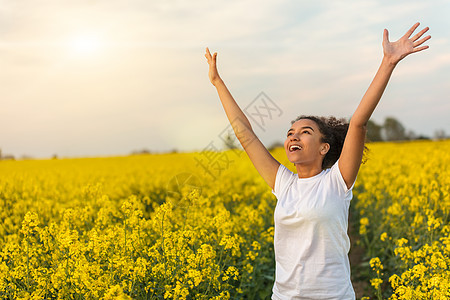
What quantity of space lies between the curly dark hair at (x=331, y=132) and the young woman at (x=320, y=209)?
12cm

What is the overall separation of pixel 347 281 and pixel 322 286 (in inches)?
6.4

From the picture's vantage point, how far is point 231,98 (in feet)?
10.1

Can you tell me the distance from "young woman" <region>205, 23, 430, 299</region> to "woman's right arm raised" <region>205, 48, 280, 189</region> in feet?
0.68

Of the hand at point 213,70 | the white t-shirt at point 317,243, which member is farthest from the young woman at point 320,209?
the hand at point 213,70

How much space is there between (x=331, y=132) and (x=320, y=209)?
0.62m

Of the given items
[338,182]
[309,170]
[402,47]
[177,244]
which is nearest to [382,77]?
[402,47]

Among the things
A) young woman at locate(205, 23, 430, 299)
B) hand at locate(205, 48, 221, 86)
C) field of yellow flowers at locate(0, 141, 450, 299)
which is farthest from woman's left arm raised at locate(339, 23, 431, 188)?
hand at locate(205, 48, 221, 86)

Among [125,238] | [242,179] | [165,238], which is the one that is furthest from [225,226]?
[242,179]

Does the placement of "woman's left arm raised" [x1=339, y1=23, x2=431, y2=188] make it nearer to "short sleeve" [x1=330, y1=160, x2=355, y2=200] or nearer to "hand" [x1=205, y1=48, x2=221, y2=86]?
"short sleeve" [x1=330, y1=160, x2=355, y2=200]

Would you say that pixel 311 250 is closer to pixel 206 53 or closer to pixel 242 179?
pixel 206 53

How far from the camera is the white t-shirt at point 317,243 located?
2.48m

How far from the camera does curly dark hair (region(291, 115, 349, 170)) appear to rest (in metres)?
2.85

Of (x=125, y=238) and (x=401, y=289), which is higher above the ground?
(x=125, y=238)

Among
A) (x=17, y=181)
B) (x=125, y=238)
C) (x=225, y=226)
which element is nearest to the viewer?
(x=125, y=238)
